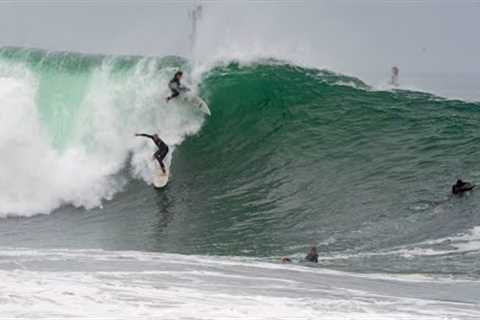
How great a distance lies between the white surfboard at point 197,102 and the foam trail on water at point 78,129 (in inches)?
8.8

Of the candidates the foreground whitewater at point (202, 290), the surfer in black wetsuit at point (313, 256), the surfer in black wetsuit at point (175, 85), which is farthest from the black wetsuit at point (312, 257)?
the surfer in black wetsuit at point (175, 85)

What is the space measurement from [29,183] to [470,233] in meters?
9.10

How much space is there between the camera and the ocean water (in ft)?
26.6

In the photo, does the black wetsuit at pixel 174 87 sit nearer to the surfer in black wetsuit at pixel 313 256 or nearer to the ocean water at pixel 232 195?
the ocean water at pixel 232 195

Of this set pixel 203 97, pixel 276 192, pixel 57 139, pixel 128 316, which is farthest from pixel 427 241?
pixel 57 139

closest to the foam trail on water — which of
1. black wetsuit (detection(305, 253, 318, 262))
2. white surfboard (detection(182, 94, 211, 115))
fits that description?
white surfboard (detection(182, 94, 211, 115))

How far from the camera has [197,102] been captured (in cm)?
1933

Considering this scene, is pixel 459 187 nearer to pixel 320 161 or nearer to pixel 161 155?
pixel 320 161

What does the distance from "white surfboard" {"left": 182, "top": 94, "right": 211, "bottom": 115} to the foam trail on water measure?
224mm

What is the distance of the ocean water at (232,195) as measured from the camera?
8.11 metres

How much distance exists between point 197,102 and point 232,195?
448 cm

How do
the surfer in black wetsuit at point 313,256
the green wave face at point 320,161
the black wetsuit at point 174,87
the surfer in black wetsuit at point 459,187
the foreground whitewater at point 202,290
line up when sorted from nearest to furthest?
1. the foreground whitewater at point 202,290
2. the surfer in black wetsuit at point 313,256
3. the green wave face at point 320,161
4. the surfer in black wetsuit at point 459,187
5. the black wetsuit at point 174,87

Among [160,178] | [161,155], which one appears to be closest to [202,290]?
[160,178]

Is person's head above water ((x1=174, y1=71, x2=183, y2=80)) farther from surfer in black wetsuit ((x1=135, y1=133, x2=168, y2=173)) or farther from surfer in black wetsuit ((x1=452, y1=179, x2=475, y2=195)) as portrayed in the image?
surfer in black wetsuit ((x1=452, y1=179, x2=475, y2=195))
